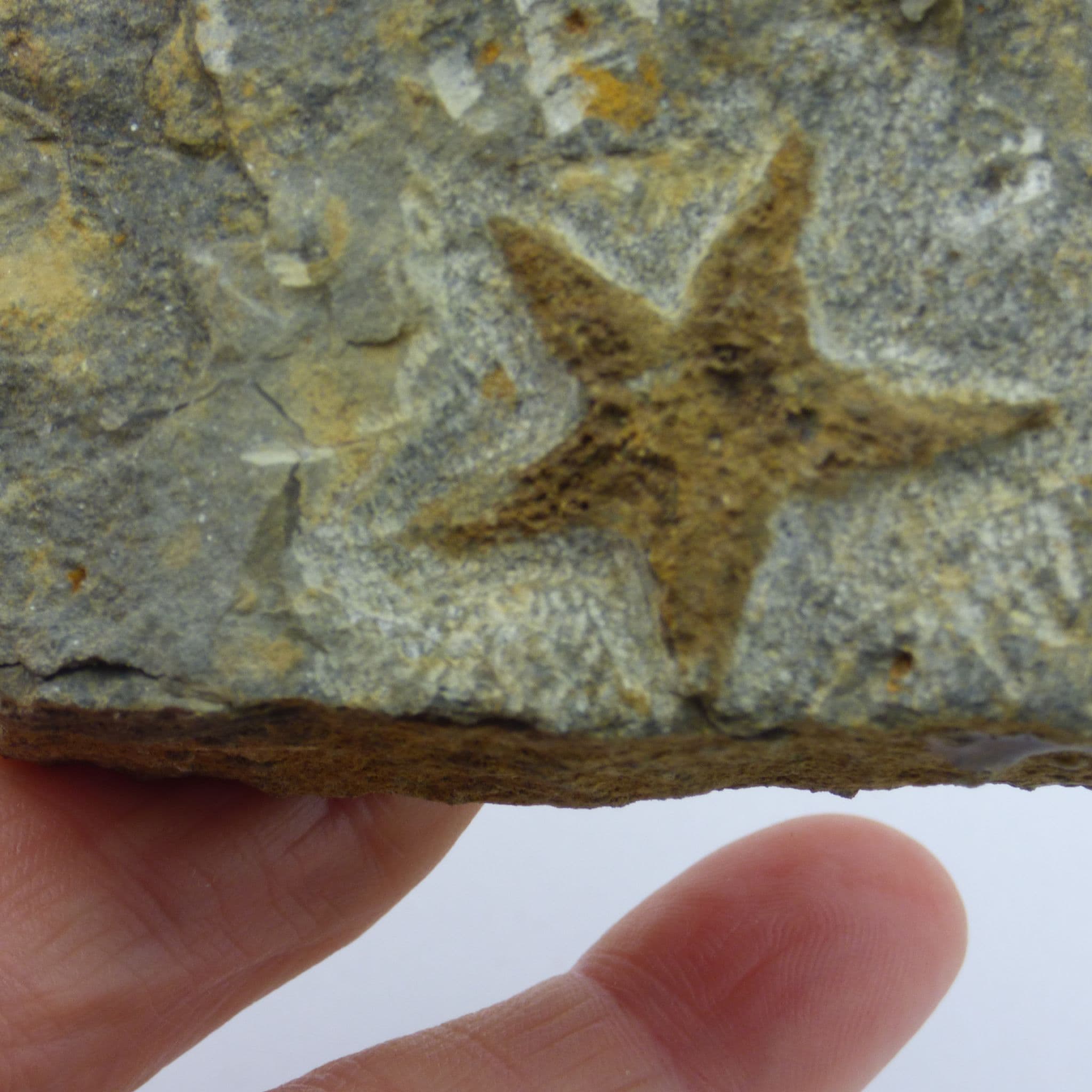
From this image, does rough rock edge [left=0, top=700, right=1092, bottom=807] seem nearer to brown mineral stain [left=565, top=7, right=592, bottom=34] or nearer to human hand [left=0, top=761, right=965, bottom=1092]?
human hand [left=0, top=761, right=965, bottom=1092]

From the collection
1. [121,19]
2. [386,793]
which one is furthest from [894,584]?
[386,793]

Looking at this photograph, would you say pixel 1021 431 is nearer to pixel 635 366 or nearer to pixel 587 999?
pixel 635 366

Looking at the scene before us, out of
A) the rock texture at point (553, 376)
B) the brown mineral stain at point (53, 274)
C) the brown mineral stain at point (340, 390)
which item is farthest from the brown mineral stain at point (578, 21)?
the brown mineral stain at point (53, 274)

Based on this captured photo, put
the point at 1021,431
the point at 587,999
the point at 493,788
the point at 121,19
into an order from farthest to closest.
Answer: the point at 587,999, the point at 493,788, the point at 121,19, the point at 1021,431

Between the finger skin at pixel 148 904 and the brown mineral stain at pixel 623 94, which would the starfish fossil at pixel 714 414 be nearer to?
the brown mineral stain at pixel 623 94

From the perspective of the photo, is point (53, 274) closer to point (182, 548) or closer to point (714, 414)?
point (182, 548)

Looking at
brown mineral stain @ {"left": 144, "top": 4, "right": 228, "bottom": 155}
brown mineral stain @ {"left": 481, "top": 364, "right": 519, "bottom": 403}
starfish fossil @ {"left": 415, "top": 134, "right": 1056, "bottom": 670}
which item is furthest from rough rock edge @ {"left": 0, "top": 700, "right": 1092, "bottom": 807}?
brown mineral stain @ {"left": 144, "top": 4, "right": 228, "bottom": 155}
